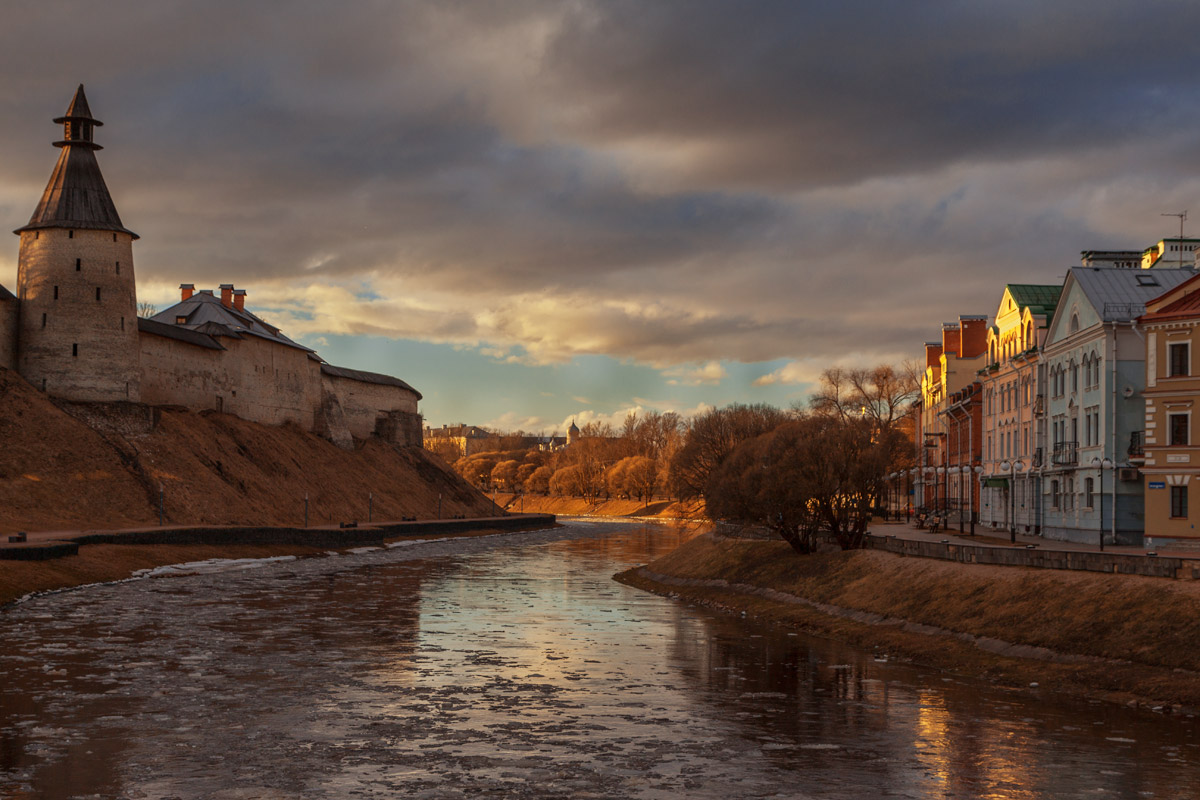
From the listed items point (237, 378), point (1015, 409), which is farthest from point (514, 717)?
point (237, 378)

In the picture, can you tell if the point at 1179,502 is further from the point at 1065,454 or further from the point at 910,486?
the point at 910,486

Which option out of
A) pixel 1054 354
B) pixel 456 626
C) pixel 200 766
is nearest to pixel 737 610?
pixel 456 626

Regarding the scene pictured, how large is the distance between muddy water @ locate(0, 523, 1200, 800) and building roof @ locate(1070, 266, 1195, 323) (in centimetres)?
2073

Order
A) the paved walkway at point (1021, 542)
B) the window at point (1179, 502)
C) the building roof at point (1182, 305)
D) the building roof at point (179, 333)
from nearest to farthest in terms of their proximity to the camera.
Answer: the paved walkway at point (1021, 542) < the building roof at point (1182, 305) < the window at point (1179, 502) < the building roof at point (179, 333)

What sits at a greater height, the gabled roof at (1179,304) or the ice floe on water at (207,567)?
the gabled roof at (1179,304)

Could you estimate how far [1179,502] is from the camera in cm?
4109

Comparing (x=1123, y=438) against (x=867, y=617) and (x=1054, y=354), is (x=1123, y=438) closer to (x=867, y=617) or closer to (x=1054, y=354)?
(x=1054, y=354)

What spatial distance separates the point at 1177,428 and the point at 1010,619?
1630 cm

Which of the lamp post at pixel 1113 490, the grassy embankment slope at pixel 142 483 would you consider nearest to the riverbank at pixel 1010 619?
the lamp post at pixel 1113 490

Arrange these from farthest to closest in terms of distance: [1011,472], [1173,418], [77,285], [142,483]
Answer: [77,285], [142,483], [1011,472], [1173,418]

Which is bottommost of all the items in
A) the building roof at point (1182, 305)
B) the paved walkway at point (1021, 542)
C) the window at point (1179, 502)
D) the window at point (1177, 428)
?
the paved walkway at point (1021, 542)

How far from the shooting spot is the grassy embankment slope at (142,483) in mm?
52656

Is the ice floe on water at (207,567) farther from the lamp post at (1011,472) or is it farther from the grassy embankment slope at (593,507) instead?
the grassy embankment slope at (593,507)

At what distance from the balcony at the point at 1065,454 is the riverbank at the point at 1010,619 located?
12633mm
